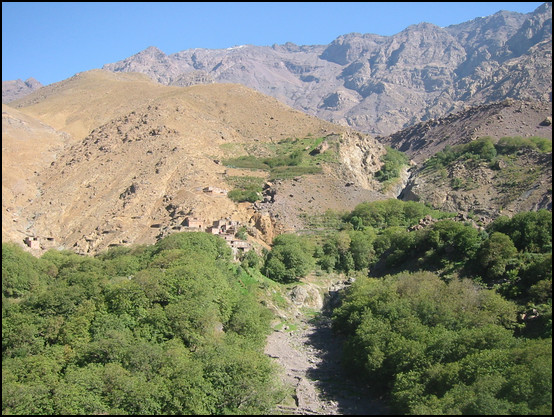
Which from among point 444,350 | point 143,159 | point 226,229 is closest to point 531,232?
point 444,350

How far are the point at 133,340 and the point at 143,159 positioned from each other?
53.2 meters

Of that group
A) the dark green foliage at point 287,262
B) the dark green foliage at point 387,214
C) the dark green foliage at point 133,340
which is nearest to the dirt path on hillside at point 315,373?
the dark green foliage at point 133,340

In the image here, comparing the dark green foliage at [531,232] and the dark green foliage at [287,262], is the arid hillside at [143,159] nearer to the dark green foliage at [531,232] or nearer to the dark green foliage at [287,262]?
the dark green foliage at [287,262]

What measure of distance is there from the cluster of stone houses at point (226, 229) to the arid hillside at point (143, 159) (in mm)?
1949

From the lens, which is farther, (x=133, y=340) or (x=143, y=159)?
(x=143, y=159)

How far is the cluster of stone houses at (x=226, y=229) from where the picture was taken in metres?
59.4

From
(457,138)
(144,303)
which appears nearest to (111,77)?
(457,138)

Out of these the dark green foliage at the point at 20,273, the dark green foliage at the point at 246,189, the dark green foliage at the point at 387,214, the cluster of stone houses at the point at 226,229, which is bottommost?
the dark green foliage at the point at 20,273

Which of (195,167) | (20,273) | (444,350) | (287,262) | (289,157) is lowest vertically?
(444,350)

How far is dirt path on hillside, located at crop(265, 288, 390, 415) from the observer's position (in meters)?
33.1

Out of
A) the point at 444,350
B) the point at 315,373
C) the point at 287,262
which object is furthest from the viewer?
the point at 287,262

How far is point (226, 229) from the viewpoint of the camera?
63.8m

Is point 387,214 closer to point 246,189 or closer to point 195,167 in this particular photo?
point 246,189

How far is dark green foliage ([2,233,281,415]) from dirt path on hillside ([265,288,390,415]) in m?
2.01
